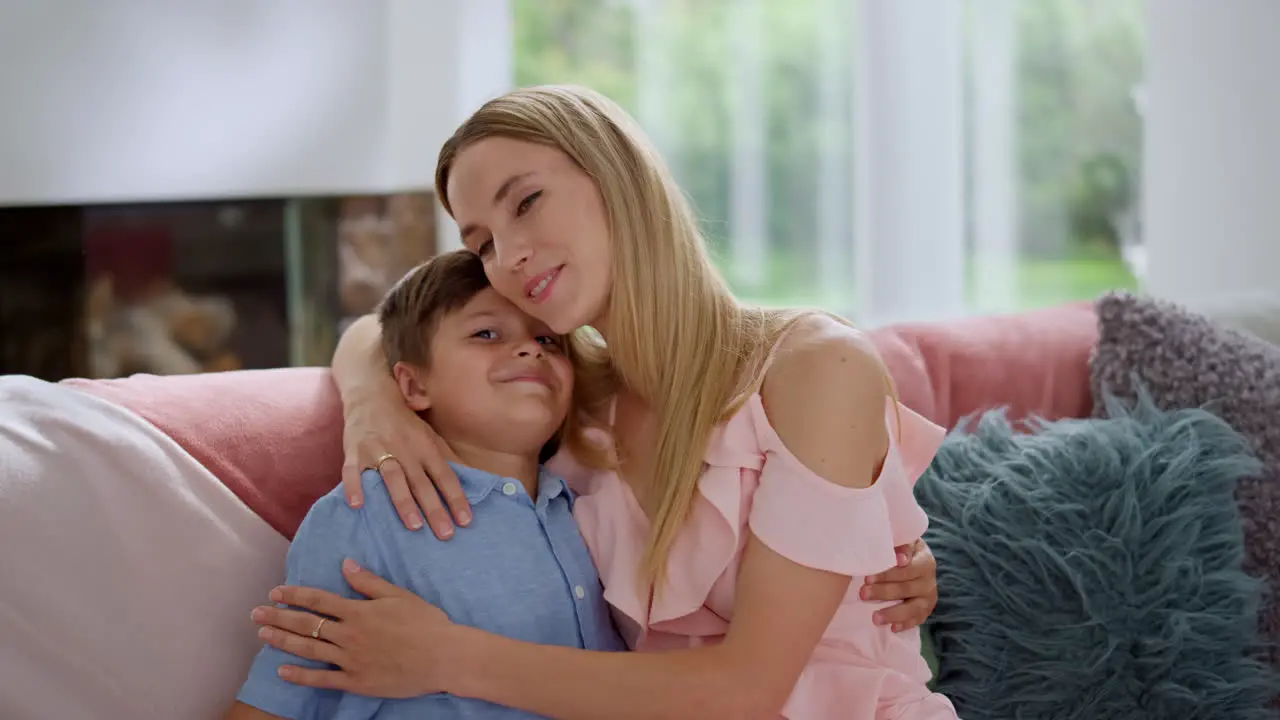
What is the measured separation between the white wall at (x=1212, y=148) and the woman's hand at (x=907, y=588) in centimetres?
157

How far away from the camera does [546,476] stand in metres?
1.51

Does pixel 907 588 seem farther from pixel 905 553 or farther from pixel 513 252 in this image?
pixel 513 252

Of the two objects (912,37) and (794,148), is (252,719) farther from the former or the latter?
(794,148)

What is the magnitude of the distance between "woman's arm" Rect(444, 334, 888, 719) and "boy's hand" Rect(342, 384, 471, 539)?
141 millimetres

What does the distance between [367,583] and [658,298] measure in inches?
18.0

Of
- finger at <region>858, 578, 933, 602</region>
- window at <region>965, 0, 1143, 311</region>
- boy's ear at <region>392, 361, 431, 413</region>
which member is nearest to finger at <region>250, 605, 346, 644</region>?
boy's ear at <region>392, 361, 431, 413</region>

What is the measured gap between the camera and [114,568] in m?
1.26

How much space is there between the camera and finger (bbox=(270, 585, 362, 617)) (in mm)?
1246

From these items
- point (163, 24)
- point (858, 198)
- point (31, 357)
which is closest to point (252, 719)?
point (31, 357)

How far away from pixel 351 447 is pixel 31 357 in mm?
2244

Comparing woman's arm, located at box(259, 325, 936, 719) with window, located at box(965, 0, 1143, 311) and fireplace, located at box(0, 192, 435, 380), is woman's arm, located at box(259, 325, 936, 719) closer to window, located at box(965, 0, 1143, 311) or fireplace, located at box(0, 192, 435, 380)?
fireplace, located at box(0, 192, 435, 380)

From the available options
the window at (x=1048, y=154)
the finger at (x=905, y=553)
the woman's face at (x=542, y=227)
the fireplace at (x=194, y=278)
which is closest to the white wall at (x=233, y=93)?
the fireplace at (x=194, y=278)

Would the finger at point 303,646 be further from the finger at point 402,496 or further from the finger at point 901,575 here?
the finger at point 901,575

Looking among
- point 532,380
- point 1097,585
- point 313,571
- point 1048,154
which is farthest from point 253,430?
point 1048,154
